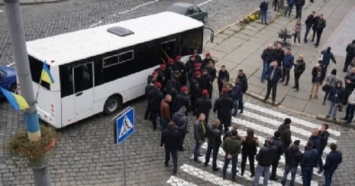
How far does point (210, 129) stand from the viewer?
13.2m

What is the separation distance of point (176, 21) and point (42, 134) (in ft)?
35.0

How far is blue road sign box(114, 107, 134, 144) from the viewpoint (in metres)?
10.5

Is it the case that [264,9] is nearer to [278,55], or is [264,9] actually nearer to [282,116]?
[278,55]

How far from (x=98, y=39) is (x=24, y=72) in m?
8.63

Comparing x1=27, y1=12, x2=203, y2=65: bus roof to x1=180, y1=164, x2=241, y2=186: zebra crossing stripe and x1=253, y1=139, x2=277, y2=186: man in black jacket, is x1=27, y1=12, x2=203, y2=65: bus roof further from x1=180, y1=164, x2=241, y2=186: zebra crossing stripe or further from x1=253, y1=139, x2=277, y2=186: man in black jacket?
x1=253, y1=139, x2=277, y2=186: man in black jacket

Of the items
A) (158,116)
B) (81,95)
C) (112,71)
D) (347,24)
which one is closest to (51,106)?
(81,95)

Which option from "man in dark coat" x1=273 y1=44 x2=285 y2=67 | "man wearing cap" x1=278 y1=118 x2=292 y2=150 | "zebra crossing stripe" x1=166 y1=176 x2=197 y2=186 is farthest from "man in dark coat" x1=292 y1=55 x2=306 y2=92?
"zebra crossing stripe" x1=166 y1=176 x2=197 y2=186

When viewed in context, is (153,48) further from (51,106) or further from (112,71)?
(51,106)

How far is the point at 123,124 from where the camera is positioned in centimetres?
1068

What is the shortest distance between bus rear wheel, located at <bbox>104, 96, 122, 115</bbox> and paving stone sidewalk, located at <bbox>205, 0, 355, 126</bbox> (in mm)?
5202

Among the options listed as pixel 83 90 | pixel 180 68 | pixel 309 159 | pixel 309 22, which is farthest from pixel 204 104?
pixel 309 22

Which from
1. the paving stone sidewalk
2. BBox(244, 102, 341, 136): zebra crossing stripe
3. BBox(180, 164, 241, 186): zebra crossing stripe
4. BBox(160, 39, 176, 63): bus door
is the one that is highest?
BBox(160, 39, 176, 63): bus door

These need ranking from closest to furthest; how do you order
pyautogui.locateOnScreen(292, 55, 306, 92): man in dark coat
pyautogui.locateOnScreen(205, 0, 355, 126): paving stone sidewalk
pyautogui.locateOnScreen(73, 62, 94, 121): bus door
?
pyautogui.locateOnScreen(73, 62, 94, 121): bus door → pyautogui.locateOnScreen(292, 55, 306, 92): man in dark coat → pyautogui.locateOnScreen(205, 0, 355, 126): paving stone sidewalk

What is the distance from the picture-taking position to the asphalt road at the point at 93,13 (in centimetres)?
2442
